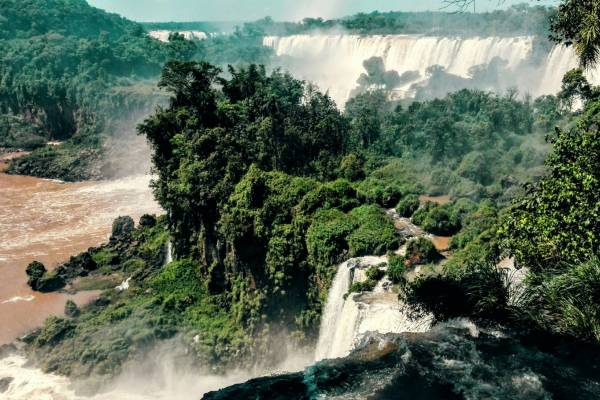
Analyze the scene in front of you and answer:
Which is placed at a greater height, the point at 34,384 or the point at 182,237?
the point at 182,237

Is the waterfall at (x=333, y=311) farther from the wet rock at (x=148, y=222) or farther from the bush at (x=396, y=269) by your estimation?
the wet rock at (x=148, y=222)

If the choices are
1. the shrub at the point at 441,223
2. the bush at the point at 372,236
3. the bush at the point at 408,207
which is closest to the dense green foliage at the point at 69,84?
the bush at the point at 408,207

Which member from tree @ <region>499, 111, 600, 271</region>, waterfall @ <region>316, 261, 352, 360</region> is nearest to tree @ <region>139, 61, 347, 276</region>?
waterfall @ <region>316, 261, 352, 360</region>

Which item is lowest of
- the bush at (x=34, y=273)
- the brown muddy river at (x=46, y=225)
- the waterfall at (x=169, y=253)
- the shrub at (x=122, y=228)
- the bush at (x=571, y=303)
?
the brown muddy river at (x=46, y=225)

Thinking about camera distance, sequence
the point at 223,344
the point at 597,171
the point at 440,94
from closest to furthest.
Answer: the point at 597,171 < the point at 223,344 < the point at 440,94

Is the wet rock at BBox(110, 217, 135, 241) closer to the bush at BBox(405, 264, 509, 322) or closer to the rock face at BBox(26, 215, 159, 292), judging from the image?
the rock face at BBox(26, 215, 159, 292)

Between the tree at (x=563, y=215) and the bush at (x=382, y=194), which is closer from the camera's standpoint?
the tree at (x=563, y=215)

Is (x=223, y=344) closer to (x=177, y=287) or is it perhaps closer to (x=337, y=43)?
(x=177, y=287)

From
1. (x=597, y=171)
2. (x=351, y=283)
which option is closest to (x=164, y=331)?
(x=351, y=283)
